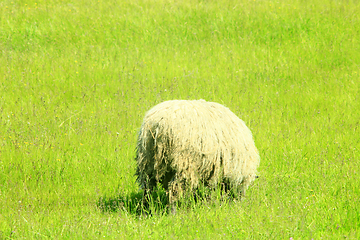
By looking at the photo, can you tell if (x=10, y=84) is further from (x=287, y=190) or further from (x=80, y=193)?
(x=287, y=190)

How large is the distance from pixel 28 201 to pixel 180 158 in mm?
2342

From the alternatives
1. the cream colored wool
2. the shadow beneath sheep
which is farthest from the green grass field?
the cream colored wool

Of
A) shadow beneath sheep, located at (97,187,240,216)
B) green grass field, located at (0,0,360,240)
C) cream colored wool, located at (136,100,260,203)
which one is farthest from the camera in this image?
shadow beneath sheep, located at (97,187,240,216)

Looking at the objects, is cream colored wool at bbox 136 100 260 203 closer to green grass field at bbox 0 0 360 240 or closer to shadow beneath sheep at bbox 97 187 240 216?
shadow beneath sheep at bbox 97 187 240 216

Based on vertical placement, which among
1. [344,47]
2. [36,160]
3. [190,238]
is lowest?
[190,238]

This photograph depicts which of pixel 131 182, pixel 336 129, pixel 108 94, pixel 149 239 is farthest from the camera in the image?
pixel 108 94

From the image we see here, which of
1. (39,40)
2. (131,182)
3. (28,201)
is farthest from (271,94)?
(39,40)

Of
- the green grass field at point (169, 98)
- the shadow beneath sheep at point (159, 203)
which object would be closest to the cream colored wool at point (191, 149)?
the shadow beneath sheep at point (159, 203)

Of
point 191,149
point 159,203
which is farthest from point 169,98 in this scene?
point 191,149

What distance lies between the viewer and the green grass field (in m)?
4.13

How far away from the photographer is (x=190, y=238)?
3.72 meters

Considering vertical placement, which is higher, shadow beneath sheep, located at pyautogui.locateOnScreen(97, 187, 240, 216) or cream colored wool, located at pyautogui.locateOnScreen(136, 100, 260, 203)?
cream colored wool, located at pyautogui.locateOnScreen(136, 100, 260, 203)

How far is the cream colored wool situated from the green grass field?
41cm

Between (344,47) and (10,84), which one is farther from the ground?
(344,47)
